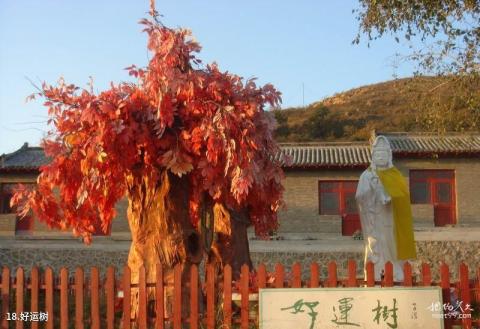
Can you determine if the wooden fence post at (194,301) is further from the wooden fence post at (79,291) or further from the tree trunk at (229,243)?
the tree trunk at (229,243)

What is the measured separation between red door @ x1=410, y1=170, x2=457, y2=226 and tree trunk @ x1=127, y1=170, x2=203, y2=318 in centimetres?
1844

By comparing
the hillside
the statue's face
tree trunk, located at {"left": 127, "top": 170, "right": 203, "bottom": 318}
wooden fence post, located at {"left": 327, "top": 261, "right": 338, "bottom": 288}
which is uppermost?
the hillside

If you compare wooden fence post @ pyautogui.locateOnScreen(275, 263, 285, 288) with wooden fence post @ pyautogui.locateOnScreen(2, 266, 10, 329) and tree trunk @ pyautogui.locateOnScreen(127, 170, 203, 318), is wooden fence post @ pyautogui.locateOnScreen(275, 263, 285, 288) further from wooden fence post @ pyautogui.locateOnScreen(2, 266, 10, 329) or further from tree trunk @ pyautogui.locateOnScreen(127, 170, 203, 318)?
wooden fence post @ pyautogui.locateOnScreen(2, 266, 10, 329)

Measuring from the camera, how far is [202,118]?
6.21 meters

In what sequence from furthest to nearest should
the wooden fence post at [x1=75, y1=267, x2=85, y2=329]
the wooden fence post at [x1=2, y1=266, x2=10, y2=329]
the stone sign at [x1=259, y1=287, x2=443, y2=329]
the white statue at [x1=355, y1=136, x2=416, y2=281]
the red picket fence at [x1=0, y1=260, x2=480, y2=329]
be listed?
the white statue at [x1=355, y1=136, x2=416, y2=281]
the wooden fence post at [x1=2, y1=266, x2=10, y2=329]
the wooden fence post at [x1=75, y1=267, x2=85, y2=329]
the red picket fence at [x1=0, y1=260, x2=480, y2=329]
the stone sign at [x1=259, y1=287, x2=443, y2=329]

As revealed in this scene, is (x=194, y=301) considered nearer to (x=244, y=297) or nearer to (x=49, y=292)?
(x=244, y=297)

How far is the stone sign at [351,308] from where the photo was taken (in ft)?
18.1

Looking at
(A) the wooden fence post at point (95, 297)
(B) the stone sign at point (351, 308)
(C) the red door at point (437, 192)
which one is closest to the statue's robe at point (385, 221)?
(B) the stone sign at point (351, 308)

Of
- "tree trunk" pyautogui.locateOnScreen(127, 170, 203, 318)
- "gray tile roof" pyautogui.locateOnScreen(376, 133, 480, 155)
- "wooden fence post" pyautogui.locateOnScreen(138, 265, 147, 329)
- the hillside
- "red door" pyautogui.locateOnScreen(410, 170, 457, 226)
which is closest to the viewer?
"wooden fence post" pyautogui.locateOnScreen(138, 265, 147, 329)

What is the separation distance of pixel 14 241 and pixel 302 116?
33.0 metres

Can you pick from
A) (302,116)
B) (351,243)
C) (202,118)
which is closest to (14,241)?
(351,243)

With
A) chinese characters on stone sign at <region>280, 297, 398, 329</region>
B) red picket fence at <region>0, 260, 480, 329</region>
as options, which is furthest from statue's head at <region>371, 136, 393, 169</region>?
chinese characters on stone sign at <region>280, 297, 398, 329</region>

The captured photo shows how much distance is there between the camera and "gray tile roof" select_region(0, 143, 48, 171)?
74.5 ft

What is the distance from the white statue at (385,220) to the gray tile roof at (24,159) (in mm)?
16760
